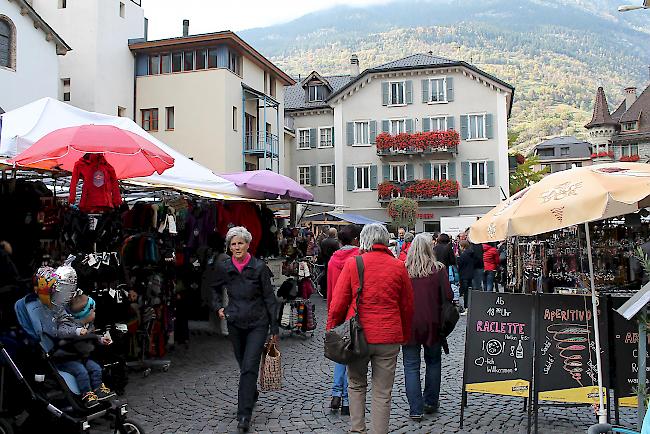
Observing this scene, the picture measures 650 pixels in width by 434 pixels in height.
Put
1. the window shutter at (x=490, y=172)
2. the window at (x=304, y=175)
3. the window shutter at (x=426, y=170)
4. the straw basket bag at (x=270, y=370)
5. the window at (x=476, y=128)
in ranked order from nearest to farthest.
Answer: the straw basket bag at (x=270, y=370) → the window shutter at (x=490, y=172) → the window at (x=476, y=128) → the window shutter at (x=426, y=170) → the window at (x=304, y=175)

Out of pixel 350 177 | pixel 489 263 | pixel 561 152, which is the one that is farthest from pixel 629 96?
pixel 489 263

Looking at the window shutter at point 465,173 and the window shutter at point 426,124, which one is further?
the window shutter at point 426,124

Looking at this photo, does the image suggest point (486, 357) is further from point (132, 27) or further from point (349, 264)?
point (132, 27)

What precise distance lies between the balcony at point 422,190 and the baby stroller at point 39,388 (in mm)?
34217

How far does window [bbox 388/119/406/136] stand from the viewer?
39688 mm

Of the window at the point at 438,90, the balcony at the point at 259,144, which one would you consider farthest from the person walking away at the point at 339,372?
the window at the point at 438,90

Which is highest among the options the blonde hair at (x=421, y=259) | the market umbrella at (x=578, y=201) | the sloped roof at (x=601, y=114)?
the sloped roof at (x=601, y=114)

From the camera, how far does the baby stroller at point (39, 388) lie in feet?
15.3

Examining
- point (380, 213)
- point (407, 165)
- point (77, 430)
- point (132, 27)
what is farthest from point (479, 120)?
point (77, 430)

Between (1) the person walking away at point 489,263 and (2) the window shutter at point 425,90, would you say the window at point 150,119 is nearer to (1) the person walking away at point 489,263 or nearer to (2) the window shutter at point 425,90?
(2) the window shutter at point 425,90

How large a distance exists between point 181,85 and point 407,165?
16.1 metres

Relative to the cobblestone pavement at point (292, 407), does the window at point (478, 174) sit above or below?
above

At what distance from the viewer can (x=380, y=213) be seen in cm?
3938

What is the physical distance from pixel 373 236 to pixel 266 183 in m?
5.53
